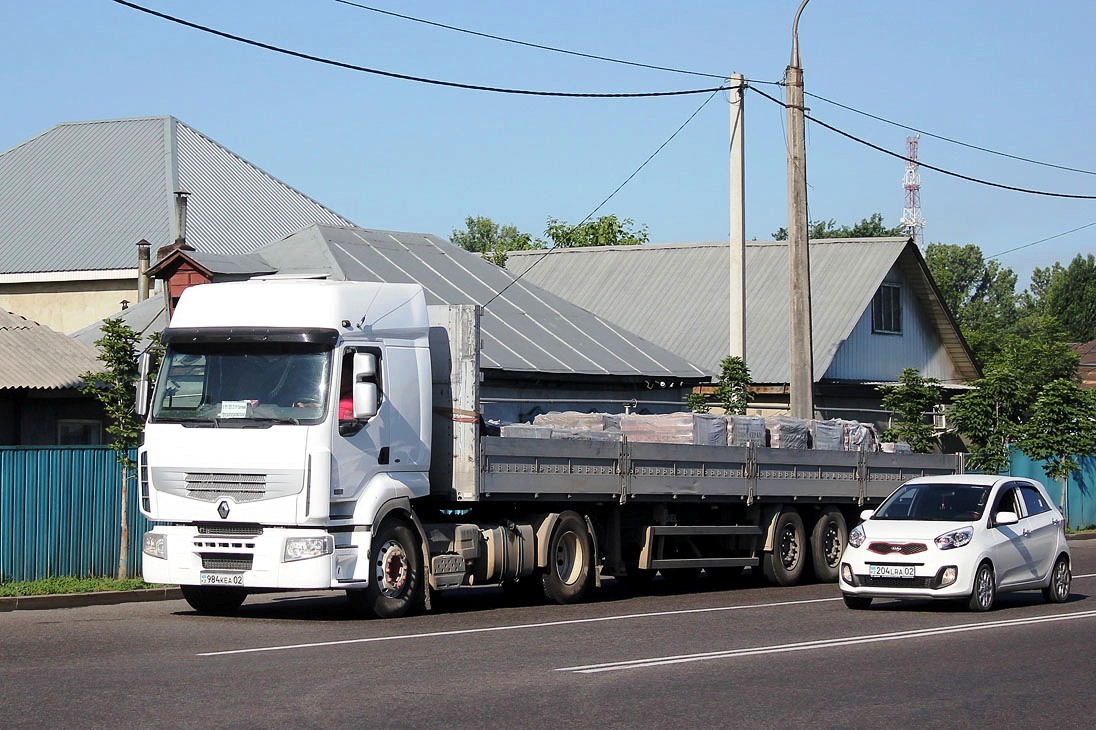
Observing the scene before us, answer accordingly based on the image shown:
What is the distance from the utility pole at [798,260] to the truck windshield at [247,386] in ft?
34.8

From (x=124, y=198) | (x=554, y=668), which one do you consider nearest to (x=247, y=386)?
(x=554, y=668)

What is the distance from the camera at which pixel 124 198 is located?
40.7 metres

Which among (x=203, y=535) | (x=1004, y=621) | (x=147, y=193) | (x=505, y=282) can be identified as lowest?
(x=1004, y=621)

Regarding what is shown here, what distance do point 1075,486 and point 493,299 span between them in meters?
→ 15.3

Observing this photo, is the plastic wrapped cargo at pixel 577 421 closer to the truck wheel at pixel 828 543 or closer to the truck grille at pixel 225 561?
the truck wheel at pixel 828 543

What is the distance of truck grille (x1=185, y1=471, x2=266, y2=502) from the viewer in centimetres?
1413

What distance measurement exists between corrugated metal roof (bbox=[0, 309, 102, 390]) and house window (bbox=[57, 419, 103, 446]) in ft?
3.80

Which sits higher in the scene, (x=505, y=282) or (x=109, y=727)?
(x=505, y=282)

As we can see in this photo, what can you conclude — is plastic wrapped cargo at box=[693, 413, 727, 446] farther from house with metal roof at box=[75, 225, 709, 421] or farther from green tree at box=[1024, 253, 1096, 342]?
green tree at box=[1024, 253, 1096, 342]

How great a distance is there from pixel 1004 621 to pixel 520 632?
5.00m

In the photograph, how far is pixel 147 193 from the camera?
4081 centimetres

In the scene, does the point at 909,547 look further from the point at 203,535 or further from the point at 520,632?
the point at 203,535

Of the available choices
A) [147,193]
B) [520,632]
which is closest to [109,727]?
[520,632]

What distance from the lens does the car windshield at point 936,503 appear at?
16484 millimetres
